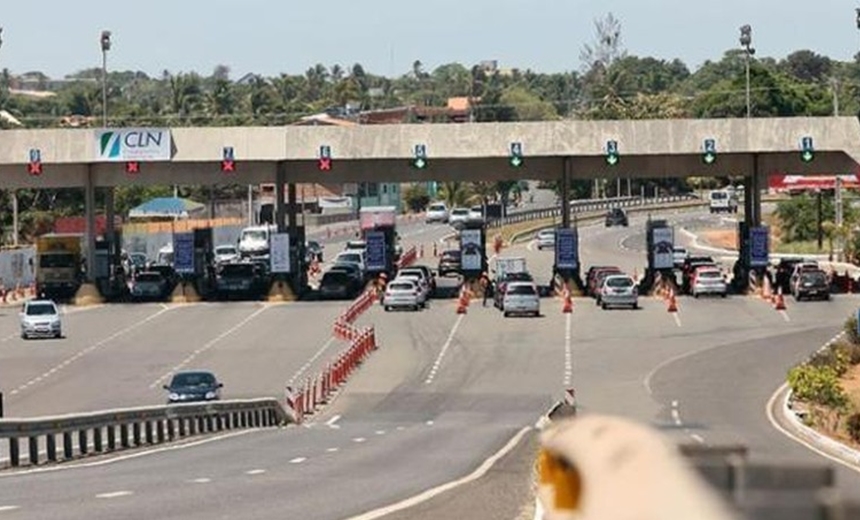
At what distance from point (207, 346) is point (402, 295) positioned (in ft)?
39.7

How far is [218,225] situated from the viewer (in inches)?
5177

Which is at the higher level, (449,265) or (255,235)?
(255,235)

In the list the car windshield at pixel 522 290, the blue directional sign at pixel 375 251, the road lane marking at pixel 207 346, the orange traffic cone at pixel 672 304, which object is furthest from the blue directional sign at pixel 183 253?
the orange traffic cone at pixel 672 304

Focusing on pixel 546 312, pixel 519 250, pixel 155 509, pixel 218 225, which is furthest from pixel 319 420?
pixel 218 225

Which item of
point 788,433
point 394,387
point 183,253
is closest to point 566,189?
point 183,253

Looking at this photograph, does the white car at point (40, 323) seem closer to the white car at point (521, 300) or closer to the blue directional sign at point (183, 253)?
the blue directional sign at point (183, 253)

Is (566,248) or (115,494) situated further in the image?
(566,248)

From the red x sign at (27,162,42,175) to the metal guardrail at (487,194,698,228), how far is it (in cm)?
6896

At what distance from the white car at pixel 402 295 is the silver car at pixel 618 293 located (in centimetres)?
677

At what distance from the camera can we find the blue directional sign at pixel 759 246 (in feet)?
234

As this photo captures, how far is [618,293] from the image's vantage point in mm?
67188

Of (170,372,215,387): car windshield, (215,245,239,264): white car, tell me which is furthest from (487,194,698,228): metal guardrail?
(170,372,215,387): car windshield

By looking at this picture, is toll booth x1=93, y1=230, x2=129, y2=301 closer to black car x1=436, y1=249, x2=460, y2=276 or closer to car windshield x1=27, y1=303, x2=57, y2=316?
car windshield x1=27, y1=303, x2=57, y2=316

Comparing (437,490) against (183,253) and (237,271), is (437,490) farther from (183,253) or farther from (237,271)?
(237,271)
